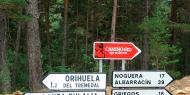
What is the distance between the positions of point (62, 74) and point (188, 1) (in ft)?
77.6

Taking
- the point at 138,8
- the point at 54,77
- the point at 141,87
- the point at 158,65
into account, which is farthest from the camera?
the point at 138,8

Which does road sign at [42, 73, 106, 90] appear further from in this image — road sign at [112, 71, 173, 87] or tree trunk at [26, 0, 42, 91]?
tree trunk at [26, 0, 42, 91]

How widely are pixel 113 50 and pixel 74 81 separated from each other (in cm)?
95

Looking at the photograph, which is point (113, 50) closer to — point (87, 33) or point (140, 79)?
point (140, 79)

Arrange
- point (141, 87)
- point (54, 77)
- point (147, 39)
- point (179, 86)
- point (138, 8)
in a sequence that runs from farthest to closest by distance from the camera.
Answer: point (138, 8), point (147, 39), point (179, 86), point (141, 87), point (54, 77)

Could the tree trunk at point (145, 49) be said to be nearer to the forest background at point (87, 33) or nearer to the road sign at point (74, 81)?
the forest background at point (87, 33)

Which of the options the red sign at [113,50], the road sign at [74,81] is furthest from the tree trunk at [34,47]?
the road sign at [74,81]

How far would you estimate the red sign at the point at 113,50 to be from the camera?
819cm

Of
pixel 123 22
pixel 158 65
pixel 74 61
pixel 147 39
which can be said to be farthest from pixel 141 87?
pixel 74 61

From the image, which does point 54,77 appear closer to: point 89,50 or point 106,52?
point 106,52

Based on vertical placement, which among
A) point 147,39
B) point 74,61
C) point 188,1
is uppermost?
point 188,1

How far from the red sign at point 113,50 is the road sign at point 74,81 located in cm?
41

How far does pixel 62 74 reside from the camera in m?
7.80

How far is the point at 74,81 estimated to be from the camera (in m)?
7.84
